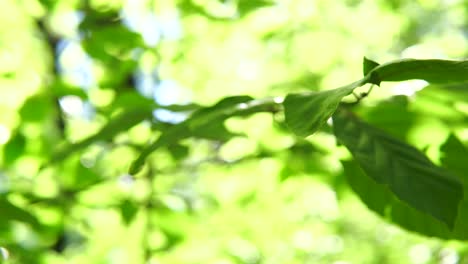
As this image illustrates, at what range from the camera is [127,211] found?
148cm

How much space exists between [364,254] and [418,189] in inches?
101

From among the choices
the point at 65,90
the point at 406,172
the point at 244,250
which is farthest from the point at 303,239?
the point at 406,172

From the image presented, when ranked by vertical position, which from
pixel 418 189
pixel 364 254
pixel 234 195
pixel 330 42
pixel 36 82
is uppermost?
pixel 330 42

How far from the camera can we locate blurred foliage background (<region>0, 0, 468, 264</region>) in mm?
1215

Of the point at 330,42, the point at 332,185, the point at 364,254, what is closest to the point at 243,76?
the point at 330,42

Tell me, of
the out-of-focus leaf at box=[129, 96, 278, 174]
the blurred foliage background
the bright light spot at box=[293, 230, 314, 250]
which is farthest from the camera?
the bright light spot at box=[293, 230, 314, 250]

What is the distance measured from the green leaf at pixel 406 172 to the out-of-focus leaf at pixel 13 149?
1.08 meters

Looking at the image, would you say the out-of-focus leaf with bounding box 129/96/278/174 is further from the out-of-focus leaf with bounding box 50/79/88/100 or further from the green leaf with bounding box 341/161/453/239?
the out-of-focus leaf with bounding box 50/79/88/100

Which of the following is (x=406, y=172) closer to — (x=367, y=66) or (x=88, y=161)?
(x=367, y=66)

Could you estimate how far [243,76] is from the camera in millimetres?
3023

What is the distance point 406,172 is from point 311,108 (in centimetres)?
12

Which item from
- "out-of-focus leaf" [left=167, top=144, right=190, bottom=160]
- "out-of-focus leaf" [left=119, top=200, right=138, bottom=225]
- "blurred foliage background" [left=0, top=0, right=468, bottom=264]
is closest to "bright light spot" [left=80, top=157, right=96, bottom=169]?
"blurred foliage background" [left=0, top=0, right=468, bottom=264]

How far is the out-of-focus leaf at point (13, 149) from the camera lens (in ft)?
4.95

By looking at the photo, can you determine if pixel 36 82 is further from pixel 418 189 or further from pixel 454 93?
pixel 418 189
